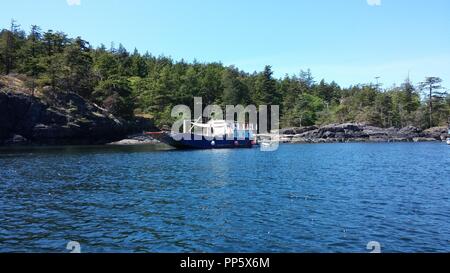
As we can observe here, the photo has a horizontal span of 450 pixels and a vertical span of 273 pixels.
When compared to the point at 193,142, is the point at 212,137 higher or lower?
higher

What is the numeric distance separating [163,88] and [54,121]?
50917mm

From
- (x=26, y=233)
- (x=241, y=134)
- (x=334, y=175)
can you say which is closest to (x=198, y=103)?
(x=241, y=134)

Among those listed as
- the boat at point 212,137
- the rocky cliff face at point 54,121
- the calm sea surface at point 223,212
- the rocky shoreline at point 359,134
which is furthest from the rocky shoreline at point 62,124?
the calm sea surface at point 223,212

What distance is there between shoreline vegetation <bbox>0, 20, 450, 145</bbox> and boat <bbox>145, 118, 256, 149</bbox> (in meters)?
30.9

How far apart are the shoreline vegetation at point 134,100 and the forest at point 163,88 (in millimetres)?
350

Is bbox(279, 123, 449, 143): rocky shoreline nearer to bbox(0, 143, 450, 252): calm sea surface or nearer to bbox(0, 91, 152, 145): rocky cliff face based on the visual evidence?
bbox(0, 91, 152, 145): rocky cliff face

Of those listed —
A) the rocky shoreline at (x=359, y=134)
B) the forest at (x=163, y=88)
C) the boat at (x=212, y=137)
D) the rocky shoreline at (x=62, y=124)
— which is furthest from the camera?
the rocky shoreline at (x=359, y=134)

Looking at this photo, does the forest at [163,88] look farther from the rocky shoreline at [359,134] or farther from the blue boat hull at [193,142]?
the blue boat hull at [193,142]

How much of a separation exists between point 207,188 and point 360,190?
439 inches

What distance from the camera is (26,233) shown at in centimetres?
1680

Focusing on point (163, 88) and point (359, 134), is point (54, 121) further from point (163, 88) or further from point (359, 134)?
point (359, 134)

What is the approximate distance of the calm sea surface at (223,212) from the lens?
15648 millimetres

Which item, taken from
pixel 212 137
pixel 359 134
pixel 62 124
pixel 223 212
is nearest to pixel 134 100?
pixel 62 124

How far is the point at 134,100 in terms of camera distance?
A: 4983 inches
